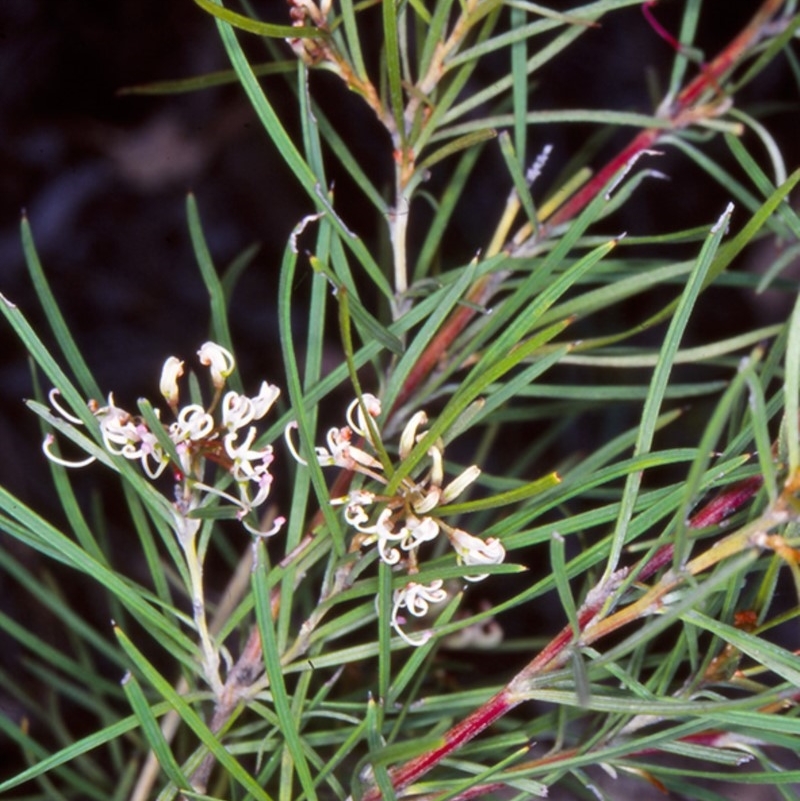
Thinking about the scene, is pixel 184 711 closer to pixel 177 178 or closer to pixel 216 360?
pixel 216 360

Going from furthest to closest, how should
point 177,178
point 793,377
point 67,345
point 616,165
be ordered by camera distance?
point 177,178, point 616,165, point 67,345, point 793,377

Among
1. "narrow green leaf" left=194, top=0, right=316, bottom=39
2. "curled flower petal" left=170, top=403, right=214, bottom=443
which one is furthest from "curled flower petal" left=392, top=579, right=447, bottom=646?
"narrow green leaf" left=194, top=0, right=316, bottom=39

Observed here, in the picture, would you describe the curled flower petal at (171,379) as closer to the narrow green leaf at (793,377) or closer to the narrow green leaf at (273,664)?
the narrow green leaf at (273,664)

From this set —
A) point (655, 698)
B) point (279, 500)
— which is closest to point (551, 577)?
point (655, 698)

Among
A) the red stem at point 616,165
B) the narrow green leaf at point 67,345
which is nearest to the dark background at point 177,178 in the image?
the red stem at point 616,165

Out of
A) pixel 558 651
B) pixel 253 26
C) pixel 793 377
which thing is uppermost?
pixel 253 26

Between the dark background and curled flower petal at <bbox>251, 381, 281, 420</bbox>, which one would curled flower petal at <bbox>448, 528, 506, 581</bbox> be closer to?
curled flower petal at <bbox>251, 381, 281, 420</bbox>

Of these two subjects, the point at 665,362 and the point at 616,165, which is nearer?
the point at 665,362

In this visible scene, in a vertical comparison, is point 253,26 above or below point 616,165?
above

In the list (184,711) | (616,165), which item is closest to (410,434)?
(184,711)
